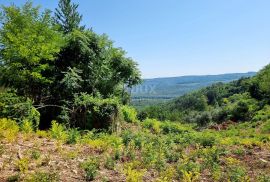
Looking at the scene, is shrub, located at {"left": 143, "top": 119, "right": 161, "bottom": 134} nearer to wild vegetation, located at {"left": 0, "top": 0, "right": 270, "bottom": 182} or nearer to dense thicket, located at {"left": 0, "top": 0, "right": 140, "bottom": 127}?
wild vegetation, located at {"left": 0, "top": 0, "right": 270, "bottom": 182}

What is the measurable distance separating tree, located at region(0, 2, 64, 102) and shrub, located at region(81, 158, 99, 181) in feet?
28.7

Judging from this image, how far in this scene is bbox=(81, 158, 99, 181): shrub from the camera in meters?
6.90

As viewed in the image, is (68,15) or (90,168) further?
(68,15)

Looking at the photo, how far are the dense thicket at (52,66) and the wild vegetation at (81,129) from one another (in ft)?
0.16

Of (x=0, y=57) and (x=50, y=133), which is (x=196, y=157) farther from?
(x=0, y=57)

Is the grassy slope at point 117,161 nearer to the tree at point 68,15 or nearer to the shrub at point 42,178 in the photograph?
the shrub at point 42,178

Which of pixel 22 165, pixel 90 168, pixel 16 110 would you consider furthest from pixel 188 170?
pixel 16 110

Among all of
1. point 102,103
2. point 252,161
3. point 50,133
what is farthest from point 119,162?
point 102,103

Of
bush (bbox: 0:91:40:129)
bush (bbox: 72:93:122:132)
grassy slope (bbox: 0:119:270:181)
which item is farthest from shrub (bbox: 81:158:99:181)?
bush (bbox: 72:93:122:132)

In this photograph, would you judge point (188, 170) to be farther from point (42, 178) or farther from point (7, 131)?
point (7, 131)

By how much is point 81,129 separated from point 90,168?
9.00 metres

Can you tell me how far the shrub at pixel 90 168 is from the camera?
22.6ft

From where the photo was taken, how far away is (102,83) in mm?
A: 22250

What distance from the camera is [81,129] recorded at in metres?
15.8
